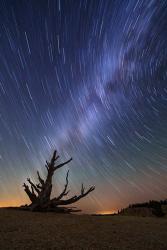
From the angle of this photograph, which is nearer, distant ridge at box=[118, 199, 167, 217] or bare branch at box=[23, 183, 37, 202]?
Result: bare branch at box=[23, 183, 37, 202]

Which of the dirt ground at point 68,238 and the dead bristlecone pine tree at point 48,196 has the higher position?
the dead bristlecone pine tree at point 48,196

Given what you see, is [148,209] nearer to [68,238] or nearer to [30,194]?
[30,194]

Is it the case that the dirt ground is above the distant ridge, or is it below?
below

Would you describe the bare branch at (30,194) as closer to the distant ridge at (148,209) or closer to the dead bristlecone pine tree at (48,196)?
the dead bristlecone pine tree at (48,196)

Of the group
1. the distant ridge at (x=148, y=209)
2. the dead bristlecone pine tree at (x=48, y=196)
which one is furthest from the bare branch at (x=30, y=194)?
the distant ridge at (x=148, y=209)

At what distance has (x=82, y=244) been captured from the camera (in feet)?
19.1

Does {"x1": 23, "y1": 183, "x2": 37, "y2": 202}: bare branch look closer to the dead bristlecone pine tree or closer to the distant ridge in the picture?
the dead bristlecone pine tree

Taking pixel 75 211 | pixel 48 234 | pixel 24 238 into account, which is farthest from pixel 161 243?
pixel 75 211

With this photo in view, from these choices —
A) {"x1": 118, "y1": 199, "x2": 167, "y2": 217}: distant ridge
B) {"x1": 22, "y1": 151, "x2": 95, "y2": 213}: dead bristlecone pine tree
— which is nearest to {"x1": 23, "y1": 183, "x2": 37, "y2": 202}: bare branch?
{"x1": 22, "y1": 151, "x2": 95, "y2": 213}: dead bristlecone pine tree

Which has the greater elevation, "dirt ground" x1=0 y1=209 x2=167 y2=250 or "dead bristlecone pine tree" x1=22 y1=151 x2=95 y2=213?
"dead bristlecone pine tree" x1=22 y1=151 x2=95 y2=213

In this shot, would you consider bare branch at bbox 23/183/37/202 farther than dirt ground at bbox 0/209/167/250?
Yes

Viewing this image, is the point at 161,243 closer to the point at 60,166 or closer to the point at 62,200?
the point at 62,200

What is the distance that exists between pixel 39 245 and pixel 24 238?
0.76 m

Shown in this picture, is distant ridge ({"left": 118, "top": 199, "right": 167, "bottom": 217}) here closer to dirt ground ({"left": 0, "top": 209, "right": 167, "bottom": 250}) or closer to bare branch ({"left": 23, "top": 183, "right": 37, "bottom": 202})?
bare branch ({"left": 23, "top": 183, "right": 37, "bottom": 202})
